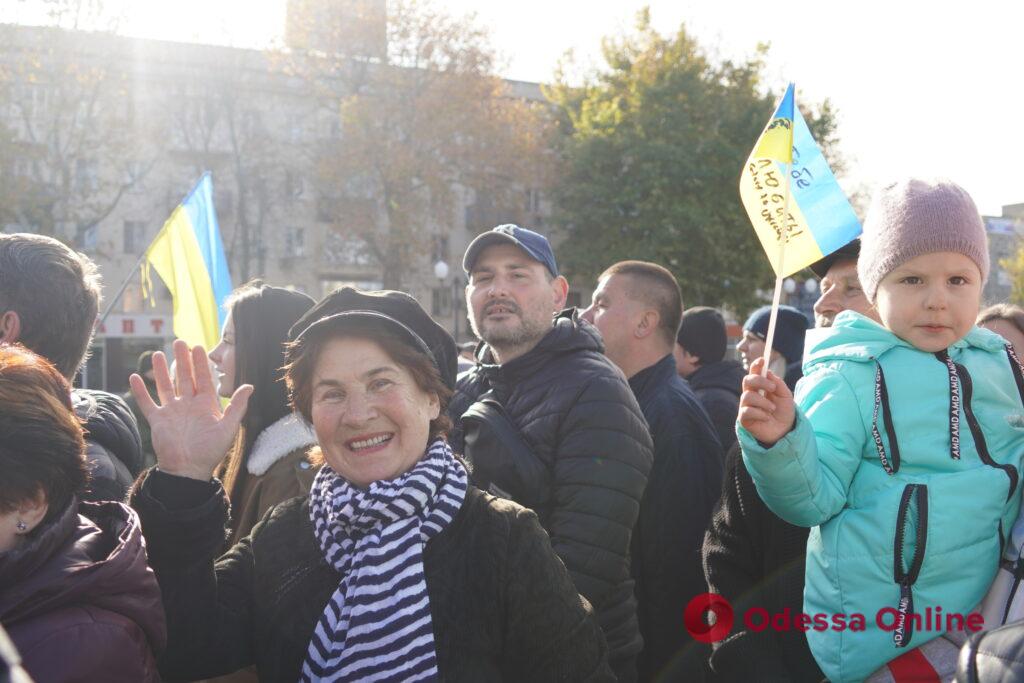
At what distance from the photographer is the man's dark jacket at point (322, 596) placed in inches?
88.0

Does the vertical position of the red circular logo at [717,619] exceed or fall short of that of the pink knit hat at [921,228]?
it falls short

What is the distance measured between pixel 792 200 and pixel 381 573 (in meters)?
1.45

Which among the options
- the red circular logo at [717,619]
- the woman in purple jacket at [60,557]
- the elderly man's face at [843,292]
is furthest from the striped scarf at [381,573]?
the elderly man's face at [843,292]

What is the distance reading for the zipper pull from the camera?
2.29 meters

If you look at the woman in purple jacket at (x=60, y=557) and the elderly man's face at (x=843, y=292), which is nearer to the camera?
the woman in purple jacket at (x=60, y=557)

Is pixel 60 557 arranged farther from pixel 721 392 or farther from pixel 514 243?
pixel 721 392

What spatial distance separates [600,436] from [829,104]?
32.9 metres

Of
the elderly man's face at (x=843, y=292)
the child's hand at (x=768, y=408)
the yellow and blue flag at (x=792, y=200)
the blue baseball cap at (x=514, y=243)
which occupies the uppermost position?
the yellow and blue flag at (x=792, y=200)

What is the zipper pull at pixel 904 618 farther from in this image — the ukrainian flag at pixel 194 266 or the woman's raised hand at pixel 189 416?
the ukrainian flag at pixel 194 266

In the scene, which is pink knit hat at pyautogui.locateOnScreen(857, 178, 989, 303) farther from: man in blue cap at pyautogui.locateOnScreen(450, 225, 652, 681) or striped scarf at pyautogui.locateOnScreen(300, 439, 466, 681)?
striped scarf at pyautogui.locateOnScreen(300, 439, 466, 681)

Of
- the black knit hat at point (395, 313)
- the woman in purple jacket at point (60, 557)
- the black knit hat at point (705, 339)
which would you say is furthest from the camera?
the black knit hat at point (705, 339)

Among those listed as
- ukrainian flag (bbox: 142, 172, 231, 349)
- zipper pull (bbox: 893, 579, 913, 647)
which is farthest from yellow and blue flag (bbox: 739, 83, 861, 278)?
ukrainian flag (bbox: 142, 172, 231, 349)

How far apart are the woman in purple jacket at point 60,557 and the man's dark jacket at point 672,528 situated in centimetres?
238

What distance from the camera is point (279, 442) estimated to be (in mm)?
3430
